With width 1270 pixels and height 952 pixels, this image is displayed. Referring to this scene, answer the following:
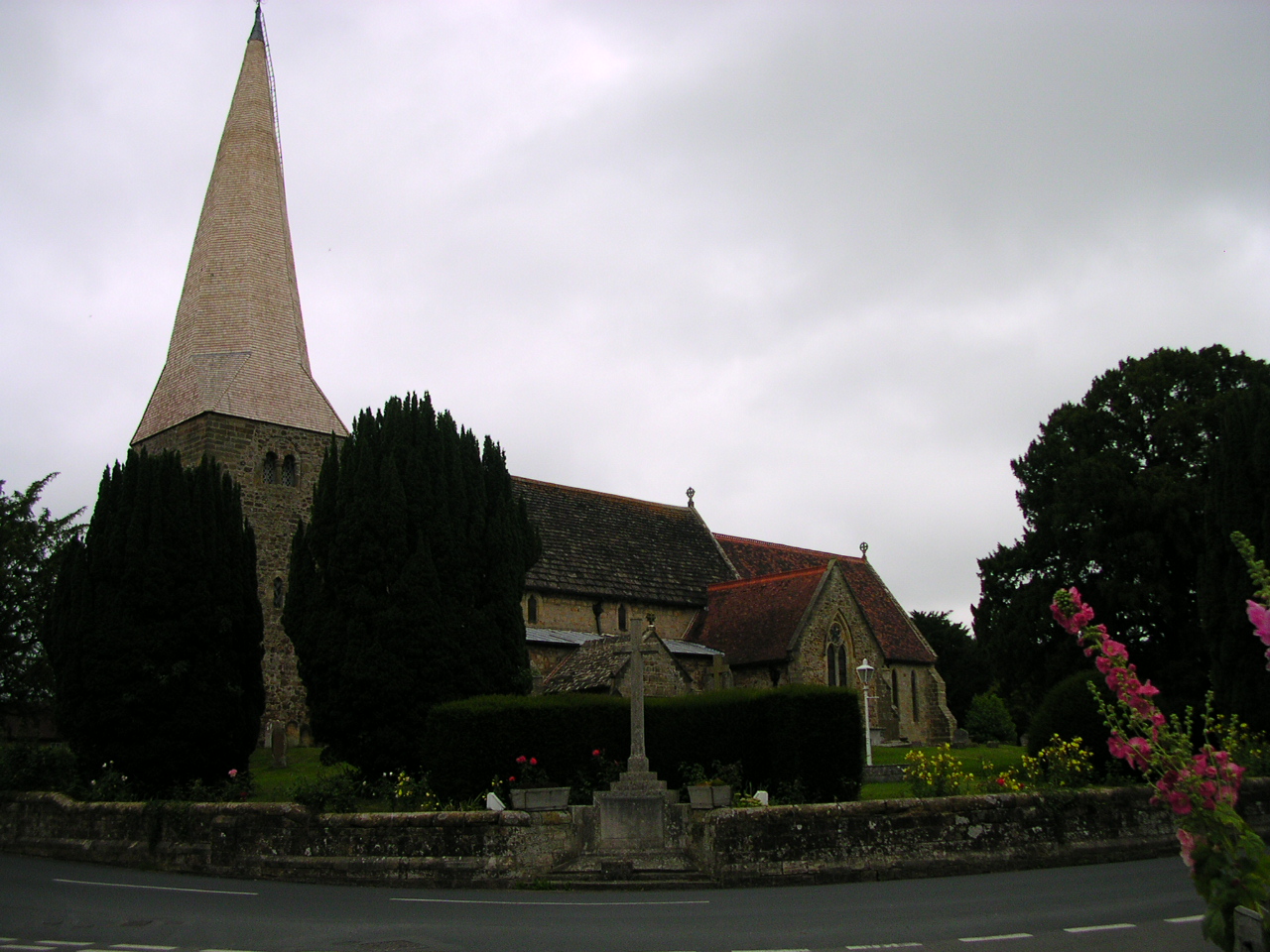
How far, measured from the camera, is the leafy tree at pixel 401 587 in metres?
19.7

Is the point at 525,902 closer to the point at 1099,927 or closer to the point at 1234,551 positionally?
the point at 1099,927

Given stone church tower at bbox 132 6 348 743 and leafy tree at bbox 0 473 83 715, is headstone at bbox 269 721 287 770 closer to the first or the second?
stone church tower at bbox 132 6 348 743

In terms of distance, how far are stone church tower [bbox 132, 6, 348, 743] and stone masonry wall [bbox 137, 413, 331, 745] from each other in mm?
30

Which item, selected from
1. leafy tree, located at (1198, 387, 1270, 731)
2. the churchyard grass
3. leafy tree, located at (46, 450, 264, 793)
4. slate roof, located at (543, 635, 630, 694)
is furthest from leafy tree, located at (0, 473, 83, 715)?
leafy tree, located at (1198, 387, 1270, 731)

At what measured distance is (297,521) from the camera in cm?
2922

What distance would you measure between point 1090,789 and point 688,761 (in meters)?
6.47

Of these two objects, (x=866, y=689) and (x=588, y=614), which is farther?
(x=588, y=614)

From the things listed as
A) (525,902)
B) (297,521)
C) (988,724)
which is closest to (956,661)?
(988,724)

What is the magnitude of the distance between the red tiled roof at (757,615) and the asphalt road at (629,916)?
54.0ft

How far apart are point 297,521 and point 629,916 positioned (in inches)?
837

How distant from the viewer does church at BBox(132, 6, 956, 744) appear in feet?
98.1

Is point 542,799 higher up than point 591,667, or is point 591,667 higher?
point 591,667

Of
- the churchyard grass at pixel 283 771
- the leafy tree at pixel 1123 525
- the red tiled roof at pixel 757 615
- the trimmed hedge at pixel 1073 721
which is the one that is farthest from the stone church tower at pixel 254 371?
the leafy tree at pixel 1123 525

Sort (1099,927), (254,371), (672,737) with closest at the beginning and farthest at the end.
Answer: (1099,927) < (672,737) < (254,371)
